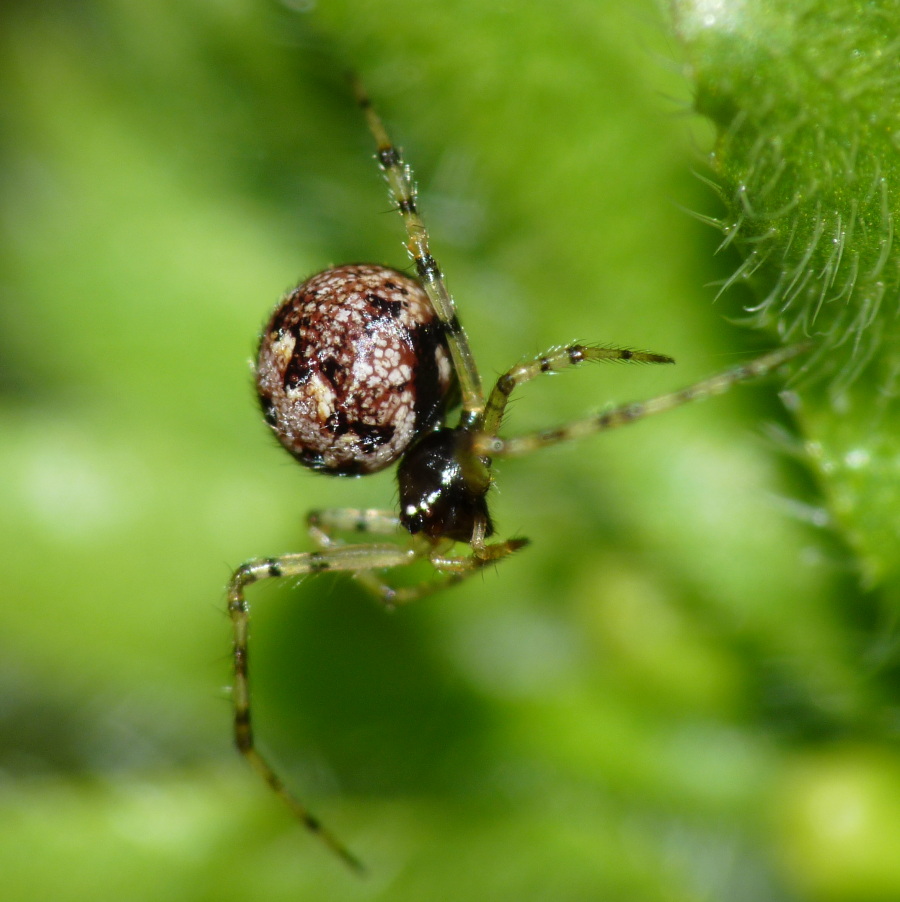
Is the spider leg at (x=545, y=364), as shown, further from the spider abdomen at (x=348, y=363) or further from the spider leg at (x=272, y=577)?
the spider leg at (x=272, y=577)

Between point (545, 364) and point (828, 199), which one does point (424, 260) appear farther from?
point (828, 199)

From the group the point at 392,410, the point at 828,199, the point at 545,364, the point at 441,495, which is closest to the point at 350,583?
the point at 441,495

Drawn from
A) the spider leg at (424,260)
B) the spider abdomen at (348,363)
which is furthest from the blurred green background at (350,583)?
the spider abdomen at (348,363)

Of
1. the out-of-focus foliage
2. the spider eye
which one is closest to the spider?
the spider eye

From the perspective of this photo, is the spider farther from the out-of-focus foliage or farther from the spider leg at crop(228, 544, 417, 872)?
the out-of-focus foliage

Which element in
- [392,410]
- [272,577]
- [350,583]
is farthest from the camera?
[350,583]

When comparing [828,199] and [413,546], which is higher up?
[413,546]
